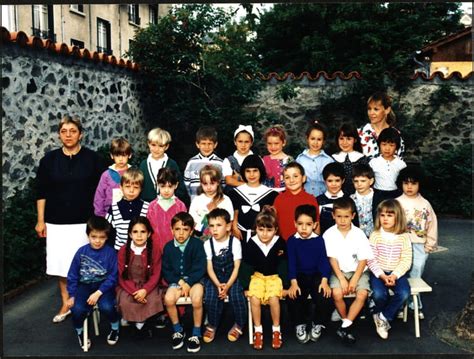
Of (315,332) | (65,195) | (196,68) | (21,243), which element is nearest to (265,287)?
(315,332)

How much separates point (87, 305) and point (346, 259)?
6.76ft

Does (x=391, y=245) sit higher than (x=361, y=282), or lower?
higher

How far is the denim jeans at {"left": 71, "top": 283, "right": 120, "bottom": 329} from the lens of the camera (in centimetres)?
376

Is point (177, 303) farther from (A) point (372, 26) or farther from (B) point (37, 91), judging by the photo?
(A) point (372, 26)

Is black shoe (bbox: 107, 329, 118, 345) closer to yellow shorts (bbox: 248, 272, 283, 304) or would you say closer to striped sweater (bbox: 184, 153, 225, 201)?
yellow shorts (bbox: 248, 272, 283, 304)

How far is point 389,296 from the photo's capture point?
4.00 meters

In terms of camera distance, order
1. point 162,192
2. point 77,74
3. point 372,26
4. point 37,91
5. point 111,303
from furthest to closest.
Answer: point 372,26, point 77,74, point 37,91, point 162,192, point 111,303

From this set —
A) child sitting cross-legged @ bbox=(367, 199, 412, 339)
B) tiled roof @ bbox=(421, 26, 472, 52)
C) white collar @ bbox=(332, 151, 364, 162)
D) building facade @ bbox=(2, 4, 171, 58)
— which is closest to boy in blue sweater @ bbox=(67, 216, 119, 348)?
child sitting cross-legged @ bbox=(367, 199, 412, 339)

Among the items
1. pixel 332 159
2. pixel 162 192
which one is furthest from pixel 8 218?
pixel 332 159

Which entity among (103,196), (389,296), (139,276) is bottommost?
(389,296)

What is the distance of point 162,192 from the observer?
13.9 ft

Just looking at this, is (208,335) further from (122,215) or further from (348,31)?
(348,31)

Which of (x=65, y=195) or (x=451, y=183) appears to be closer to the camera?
(x=65, y=195)

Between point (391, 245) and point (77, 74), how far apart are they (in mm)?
5065
